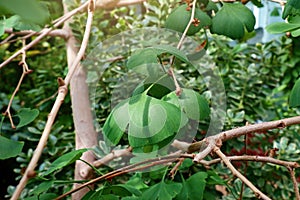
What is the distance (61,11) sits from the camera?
45.9 inches

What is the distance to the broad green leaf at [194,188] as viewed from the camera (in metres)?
0.46

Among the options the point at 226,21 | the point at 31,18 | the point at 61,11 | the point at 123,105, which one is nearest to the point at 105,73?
the point at 61,11

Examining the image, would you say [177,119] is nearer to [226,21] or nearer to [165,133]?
[165,133]

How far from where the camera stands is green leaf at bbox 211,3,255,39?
0.47 meters

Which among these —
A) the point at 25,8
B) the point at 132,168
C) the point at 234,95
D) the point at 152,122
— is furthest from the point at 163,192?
the point at 234,95

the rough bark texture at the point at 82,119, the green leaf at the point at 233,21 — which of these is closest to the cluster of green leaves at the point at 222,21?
the green leaf at the point at 233,21

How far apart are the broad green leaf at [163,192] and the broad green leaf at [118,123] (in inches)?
4.8

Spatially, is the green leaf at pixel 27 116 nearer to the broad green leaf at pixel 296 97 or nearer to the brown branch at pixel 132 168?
the brown branch at pixel 132 168

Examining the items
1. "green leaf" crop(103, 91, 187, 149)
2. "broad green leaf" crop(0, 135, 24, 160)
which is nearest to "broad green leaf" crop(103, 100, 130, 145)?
"green leaf" crop(103, 91, 187, 149)

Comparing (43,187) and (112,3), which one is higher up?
(112,3)

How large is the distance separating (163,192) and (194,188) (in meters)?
0.06

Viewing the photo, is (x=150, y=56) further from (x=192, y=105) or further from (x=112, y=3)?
(x=112, y=3)

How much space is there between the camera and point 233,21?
0.47 meters

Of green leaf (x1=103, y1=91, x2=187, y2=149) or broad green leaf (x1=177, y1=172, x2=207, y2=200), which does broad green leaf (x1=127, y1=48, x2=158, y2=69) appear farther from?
broad green leaf (x1=177, y1=172, x2=207, y2=200)
